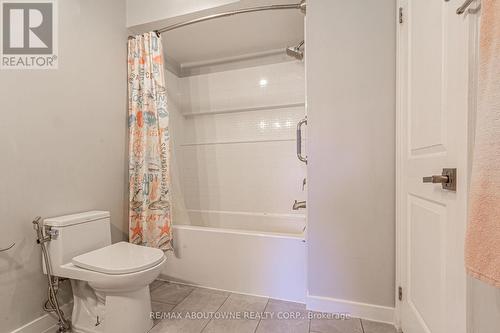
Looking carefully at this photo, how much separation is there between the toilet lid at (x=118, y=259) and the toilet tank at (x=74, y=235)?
0.08 meters

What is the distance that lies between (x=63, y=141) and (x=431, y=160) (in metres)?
1.98

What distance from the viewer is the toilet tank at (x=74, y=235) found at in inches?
48.9

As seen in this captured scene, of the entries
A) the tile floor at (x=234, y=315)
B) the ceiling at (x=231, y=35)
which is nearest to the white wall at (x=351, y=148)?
the tile floor at (x=234, y=315)

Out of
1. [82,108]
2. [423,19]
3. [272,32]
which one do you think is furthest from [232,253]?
[272,32]

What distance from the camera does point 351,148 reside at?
4.44 feet

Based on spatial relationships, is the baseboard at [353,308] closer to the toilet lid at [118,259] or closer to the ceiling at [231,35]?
the toilet lid at [118,259]

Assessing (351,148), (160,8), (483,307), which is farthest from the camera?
(160,8)

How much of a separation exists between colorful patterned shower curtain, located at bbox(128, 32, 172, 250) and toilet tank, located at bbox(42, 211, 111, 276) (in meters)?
0.29

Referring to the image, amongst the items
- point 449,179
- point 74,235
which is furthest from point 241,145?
point 449,179

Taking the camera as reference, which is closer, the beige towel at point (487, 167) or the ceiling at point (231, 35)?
the beige towel at point (487, 167)

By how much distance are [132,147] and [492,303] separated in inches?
80.3

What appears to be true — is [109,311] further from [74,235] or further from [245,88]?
[245,88]

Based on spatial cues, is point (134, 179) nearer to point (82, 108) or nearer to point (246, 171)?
point (82, 108)

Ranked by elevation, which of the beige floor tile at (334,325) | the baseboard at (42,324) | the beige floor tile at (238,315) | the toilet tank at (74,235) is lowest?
the beige floor tile at (238,315)
